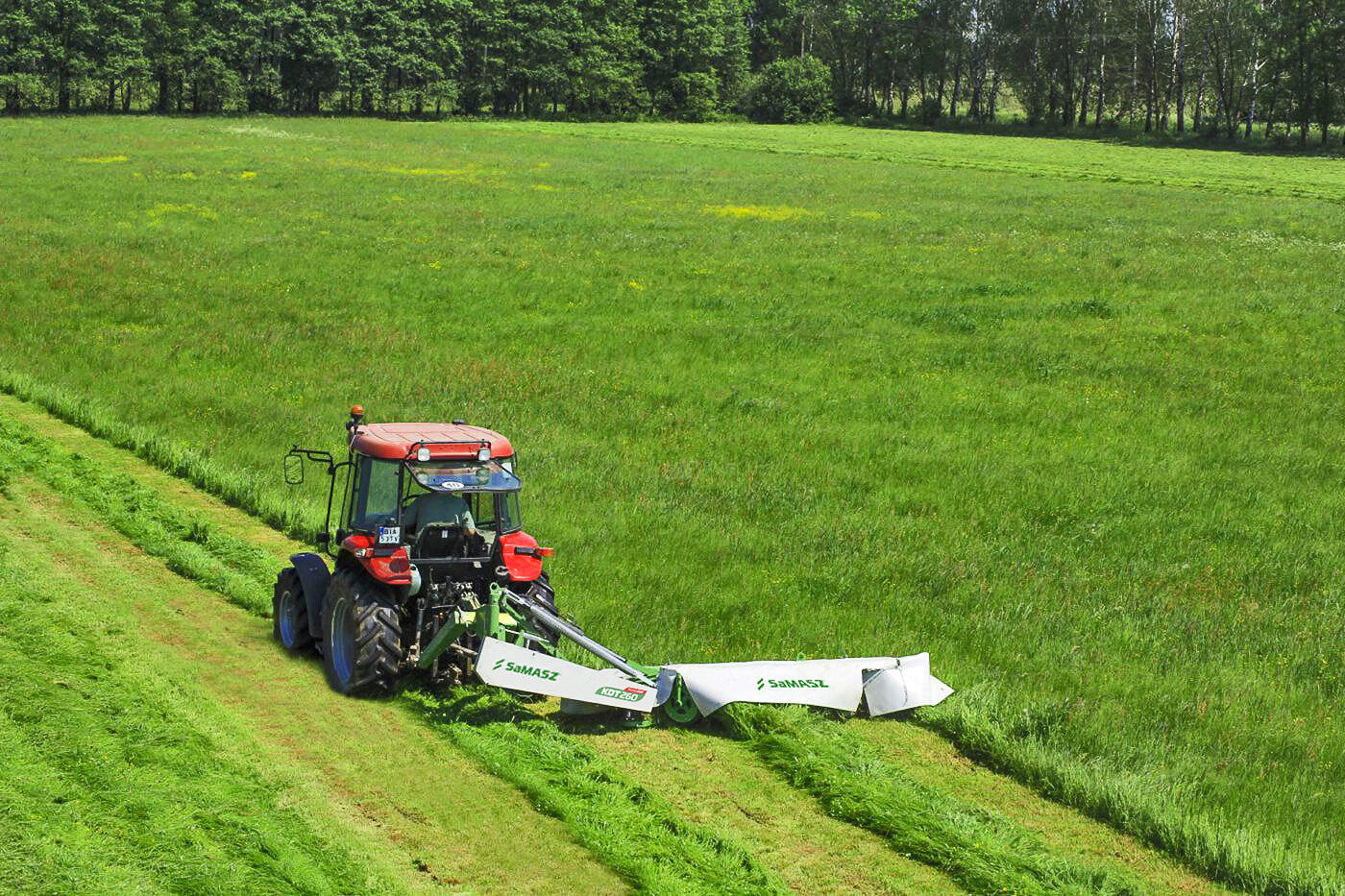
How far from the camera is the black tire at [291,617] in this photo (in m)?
12.2

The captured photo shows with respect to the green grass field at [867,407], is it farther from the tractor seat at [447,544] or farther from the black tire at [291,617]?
the black tire at [291,617]

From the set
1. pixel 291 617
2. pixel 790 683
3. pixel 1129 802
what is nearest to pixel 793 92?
pixel 291 617

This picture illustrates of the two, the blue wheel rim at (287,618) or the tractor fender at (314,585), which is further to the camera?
the blue wheel rim at (287,618)

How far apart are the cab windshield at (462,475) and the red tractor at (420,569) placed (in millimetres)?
12

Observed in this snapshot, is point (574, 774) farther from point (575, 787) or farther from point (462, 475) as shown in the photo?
point (462, 475)

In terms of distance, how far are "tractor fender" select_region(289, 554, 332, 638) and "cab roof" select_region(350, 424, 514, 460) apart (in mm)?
1174

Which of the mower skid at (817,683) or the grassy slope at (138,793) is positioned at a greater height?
the mower skid at (817,683)

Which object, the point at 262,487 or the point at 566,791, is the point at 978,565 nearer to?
the point at 566,791

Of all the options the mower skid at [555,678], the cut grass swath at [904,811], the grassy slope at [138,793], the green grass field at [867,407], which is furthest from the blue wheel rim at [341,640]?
the cut grass swath at [904,811]

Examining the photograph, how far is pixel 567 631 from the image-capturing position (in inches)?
419

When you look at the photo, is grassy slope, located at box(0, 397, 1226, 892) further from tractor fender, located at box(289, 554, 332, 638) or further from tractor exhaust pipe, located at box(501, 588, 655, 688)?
tractor exhaust pipe, located at box(501, 588, 655, 688)

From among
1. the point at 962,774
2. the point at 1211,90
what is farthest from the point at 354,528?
the point at 1211,90

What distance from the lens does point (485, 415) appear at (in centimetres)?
2194

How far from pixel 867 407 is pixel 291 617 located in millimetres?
14005
